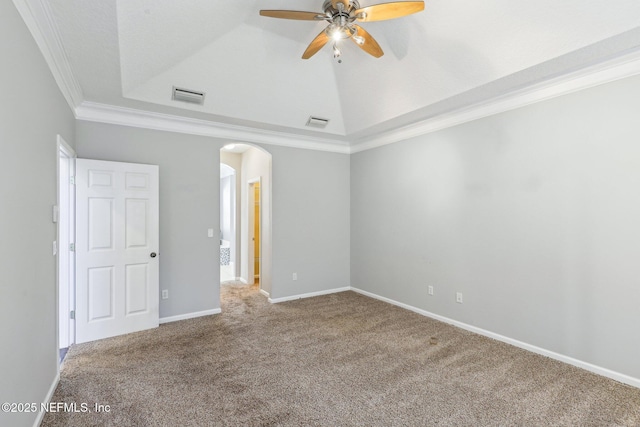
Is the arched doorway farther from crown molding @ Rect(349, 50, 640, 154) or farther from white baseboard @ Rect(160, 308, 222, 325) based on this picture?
crown molding @ Rect(349, 50, 640, 154)

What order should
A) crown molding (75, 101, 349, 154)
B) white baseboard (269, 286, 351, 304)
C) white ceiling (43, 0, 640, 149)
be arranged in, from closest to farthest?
white ceiling (43, 0, 640, 149) < crown molding (75, 101, 349, 154) < white baseboard (269, 286, 351, 304)

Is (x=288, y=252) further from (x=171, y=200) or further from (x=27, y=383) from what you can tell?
(x=27, y=383)

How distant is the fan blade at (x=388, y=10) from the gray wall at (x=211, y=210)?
9.34 ft

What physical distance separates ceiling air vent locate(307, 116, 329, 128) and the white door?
2.16 meters

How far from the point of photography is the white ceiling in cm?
231

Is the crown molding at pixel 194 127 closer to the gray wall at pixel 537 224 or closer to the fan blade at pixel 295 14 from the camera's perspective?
the gray wall at pixel 537 224

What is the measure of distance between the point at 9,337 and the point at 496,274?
4072mm

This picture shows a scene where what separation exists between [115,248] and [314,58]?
322 centimetres

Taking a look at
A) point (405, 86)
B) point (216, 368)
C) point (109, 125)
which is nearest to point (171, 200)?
point (109, 125)

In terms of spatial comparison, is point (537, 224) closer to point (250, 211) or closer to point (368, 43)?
point (368, 43)

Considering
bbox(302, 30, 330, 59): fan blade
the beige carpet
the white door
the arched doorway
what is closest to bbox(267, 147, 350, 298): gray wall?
the arched doorway

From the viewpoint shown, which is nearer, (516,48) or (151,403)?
(151,403)

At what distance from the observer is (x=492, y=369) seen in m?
2.79

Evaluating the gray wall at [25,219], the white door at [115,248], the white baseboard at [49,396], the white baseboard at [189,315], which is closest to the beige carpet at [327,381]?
the white baseboard at [49,396]
